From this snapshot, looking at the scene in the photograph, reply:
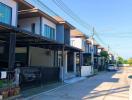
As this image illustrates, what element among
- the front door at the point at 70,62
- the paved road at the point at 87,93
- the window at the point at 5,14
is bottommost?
the paved road at the point at 87,93

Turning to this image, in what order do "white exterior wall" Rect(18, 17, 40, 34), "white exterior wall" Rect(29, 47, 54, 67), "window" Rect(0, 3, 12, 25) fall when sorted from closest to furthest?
"window" Rect(0, 3, 12, 25) → "white exterior wall" Rect(18, 17, 40, 34) → "white exterior wall" Rect(29, 47, 54, 67)

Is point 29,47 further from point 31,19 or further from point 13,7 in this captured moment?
point 13,7

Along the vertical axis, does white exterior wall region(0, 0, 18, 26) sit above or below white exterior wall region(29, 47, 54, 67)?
above

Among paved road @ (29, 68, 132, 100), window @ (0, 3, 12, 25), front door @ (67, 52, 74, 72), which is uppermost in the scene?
window @ (0, 3, 12, 25)

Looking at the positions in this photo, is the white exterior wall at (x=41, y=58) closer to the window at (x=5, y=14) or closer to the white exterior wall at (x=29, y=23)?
the white exterior wall at (x=29, y=23)

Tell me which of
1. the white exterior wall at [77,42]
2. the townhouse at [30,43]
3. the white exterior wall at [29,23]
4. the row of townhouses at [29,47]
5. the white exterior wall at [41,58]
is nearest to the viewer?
the row of townhouses at [29,47]

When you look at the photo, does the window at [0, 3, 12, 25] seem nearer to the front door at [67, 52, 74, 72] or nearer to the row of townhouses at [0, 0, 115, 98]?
the row of townhouses at [0, 0, 115, 98]

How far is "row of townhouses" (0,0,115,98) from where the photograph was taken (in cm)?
1347

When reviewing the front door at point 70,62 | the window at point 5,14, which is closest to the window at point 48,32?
the window at point 5,14

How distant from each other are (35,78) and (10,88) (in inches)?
197

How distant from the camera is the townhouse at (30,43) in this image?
14336mm

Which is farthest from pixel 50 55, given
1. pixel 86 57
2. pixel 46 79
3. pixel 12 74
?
pixel 86 57

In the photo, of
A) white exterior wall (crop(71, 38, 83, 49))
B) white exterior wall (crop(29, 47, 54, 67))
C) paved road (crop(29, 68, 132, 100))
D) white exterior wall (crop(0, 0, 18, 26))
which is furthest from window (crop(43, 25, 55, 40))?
white exterior wall (crop(71, 38, 83, 49))

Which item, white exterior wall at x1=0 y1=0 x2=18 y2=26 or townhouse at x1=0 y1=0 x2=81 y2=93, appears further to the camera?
white exterior wall at x1=0 y1=0 x2=18 y2=26
